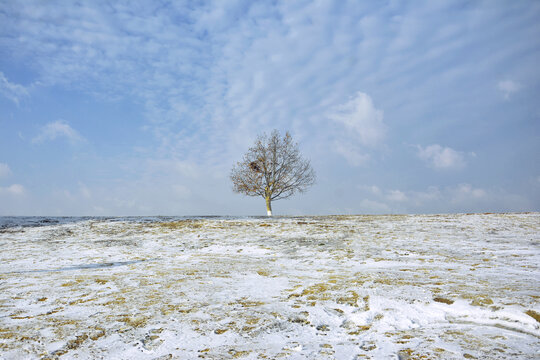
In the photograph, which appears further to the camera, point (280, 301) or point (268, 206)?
point (268, 206)

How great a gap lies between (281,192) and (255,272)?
2503cm

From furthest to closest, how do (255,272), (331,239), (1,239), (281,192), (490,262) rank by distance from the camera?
(281,192) < (1,239) < (331,239) < (490,262) < (255,272)

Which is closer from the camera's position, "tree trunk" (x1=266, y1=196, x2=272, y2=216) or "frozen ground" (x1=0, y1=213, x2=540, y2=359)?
"frozen ground" (x1=0, y1=213, x2=540, y2=359)

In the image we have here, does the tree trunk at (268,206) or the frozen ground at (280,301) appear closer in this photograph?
the frozen ground at (280,301)

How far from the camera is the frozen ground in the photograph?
3.56 metres

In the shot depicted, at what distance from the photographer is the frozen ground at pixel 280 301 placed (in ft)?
11.7

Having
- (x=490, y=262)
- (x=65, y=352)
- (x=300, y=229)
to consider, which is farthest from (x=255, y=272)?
(x=300, y=229)

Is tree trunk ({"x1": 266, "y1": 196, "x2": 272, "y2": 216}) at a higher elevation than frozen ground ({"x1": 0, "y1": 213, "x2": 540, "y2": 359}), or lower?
higher

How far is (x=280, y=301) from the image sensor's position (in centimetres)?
537

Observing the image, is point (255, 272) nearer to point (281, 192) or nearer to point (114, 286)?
point (114, 286)

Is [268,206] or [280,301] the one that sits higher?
[268,206]

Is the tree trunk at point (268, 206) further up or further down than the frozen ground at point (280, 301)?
further up

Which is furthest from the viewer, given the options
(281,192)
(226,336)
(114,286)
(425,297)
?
(281,192)

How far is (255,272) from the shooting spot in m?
7.92
